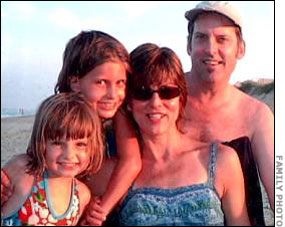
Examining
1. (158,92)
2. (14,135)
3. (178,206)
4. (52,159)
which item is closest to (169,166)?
(178,206)

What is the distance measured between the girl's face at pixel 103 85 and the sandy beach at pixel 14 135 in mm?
174

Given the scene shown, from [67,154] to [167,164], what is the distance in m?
0.33

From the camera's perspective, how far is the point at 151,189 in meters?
1.90

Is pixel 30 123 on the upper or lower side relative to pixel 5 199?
upper

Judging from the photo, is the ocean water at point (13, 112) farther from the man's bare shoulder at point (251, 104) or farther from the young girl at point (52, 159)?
the man's bare shoulder at point (251, 104)

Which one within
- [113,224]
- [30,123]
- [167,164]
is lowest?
[113,224]

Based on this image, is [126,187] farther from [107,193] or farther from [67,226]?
[67,226]

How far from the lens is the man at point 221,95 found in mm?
1885

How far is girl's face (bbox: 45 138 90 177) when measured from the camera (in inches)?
69.3

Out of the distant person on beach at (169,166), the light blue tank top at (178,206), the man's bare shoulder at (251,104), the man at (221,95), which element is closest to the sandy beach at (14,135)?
the distant person on beach at (169,166)

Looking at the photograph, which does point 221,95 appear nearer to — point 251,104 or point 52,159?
point 251,104

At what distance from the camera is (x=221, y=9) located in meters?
1.87

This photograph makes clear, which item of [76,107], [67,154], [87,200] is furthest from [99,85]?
[87,200]

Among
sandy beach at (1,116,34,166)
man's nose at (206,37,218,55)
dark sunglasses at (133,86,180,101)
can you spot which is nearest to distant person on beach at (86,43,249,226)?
dark sunglasses at (133,86,180,101)
